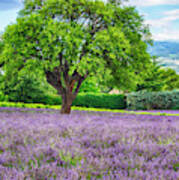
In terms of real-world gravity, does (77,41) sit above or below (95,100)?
above

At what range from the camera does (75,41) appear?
1069cm

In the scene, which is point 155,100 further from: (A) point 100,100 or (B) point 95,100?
(B) point 95,100

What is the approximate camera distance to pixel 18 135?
189 inches

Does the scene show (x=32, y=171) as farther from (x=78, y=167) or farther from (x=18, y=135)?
(x=18, y=135)

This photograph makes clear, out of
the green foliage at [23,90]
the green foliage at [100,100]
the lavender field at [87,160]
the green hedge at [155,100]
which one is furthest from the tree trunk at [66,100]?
the green hedge at [155,100]

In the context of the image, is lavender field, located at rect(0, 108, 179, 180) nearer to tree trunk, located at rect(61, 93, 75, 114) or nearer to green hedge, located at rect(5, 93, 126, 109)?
tree trunk, located at rect(61, 93, 75, 114)

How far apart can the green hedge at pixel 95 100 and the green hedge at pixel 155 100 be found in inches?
108

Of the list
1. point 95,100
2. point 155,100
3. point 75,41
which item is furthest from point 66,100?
point 155,100

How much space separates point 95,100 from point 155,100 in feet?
26.4

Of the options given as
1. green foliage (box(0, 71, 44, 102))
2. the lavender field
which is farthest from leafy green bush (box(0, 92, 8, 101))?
the lavender field

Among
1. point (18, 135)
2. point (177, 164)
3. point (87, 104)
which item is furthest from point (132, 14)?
point (87, 104)

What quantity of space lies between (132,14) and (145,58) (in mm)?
2511

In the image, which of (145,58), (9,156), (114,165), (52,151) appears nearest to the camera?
(114,165)

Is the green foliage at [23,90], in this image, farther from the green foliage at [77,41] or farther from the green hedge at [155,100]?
the green foliage at [77,41]
